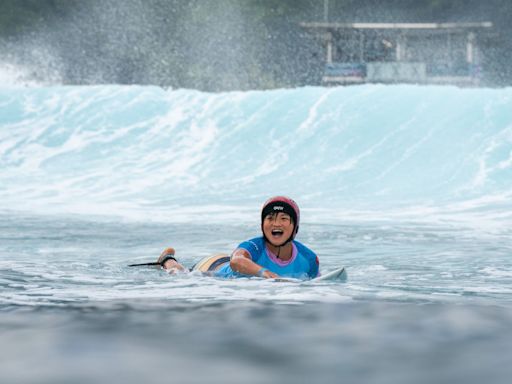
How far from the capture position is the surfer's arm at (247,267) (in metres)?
6.30

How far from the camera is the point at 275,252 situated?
680cm

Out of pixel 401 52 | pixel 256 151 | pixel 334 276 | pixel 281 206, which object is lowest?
pixel 334 276

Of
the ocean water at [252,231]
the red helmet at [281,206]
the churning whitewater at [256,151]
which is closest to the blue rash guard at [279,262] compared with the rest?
the red helmet at [281,206]

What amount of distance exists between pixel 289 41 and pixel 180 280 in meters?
38.0

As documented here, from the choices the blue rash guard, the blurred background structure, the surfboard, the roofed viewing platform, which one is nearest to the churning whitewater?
the blue rash guard

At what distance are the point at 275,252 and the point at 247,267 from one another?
49 centimetres

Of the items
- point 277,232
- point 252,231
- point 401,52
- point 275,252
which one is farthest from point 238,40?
point 277,232

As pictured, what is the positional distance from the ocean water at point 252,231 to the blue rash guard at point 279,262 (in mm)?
398

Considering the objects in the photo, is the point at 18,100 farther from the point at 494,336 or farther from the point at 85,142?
the point at 494,336

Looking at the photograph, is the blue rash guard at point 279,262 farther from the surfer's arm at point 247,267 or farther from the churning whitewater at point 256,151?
the churning whitewater at point 256,151

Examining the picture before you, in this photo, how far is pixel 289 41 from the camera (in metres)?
43.8

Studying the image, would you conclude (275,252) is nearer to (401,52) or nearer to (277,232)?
(277,232)

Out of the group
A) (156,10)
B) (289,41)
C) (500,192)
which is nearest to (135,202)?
(500,192)

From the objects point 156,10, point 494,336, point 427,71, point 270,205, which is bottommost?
point 494,336
